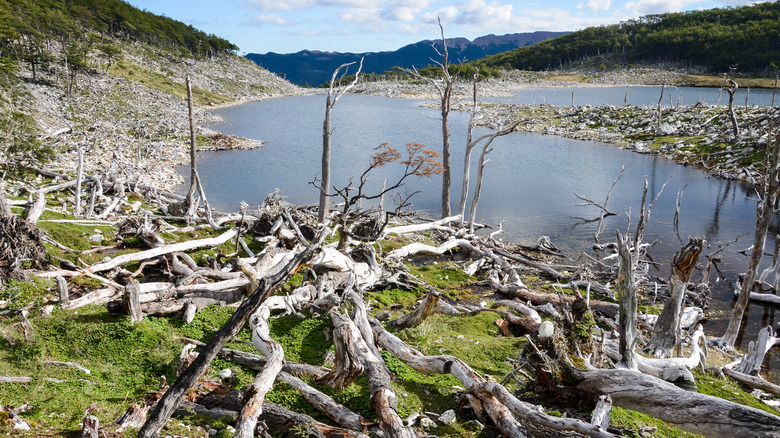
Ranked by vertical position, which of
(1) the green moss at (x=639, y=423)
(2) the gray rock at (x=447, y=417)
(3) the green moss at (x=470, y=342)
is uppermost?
(2) the gray rock at (x=447, y=417)

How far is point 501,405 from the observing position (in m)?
6.43

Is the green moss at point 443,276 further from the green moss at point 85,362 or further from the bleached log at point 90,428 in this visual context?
the bleached log at point 90,428

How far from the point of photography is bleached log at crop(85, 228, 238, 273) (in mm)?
11297

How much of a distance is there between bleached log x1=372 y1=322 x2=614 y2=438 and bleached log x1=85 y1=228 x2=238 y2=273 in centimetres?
787

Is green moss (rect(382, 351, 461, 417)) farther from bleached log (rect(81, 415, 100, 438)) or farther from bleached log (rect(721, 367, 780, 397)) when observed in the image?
bleached log (rect(721, 367, 780, 397))

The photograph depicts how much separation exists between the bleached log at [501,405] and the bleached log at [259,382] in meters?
2.46

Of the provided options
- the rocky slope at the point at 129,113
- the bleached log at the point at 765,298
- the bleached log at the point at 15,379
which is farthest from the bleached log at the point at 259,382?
the rocky slope at the point at 129,113

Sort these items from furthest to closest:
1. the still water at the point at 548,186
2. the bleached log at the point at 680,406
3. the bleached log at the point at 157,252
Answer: the still water at the point at 548,186
the bleached log at the point at 157,252
the bleached log at the point at 680,406

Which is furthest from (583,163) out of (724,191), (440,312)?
(440,312)

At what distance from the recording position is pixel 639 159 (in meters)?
44.5

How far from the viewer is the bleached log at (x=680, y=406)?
18.7 feet

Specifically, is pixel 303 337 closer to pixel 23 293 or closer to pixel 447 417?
pixel 447 417

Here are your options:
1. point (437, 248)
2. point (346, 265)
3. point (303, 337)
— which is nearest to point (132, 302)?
point (303, 337)

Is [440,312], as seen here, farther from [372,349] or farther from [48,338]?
[48,338]
